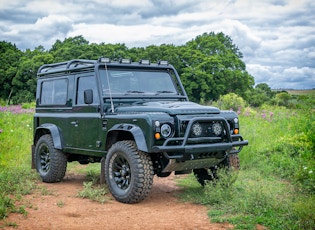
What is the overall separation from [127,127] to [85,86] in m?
1.76

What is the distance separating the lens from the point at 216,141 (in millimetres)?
6902

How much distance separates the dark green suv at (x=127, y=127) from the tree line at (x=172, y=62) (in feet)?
112

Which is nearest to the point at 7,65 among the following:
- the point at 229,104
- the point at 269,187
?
the point at 229,104

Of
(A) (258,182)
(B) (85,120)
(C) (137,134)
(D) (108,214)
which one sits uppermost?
(B) (85,120)

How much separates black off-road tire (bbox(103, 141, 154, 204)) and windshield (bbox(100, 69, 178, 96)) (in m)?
1.19

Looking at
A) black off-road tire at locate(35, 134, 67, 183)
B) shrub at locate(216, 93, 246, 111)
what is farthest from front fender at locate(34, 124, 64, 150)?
shrub at locate(216, 93, 246, 111)

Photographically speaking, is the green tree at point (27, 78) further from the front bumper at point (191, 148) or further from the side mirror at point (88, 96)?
the front bumper at point (191, 148)

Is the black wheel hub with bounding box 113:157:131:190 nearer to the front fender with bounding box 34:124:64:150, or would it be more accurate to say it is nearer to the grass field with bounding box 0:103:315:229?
the grass field with bounding box 0:103:315:229

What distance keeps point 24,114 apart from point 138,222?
41.7 feet

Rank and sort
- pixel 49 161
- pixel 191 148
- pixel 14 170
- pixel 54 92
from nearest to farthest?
pixel 191 148
pixel 14 170
pixel 49 161
pixel 54 92

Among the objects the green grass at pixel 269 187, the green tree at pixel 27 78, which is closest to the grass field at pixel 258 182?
the green grass at pixel 269 187

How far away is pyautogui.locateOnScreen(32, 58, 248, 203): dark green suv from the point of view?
21.5ft

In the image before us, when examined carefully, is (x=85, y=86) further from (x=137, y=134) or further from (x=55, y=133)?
(x=137, y=134)

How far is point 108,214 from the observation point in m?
6.15
